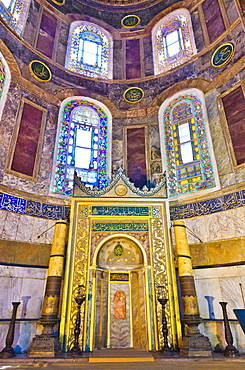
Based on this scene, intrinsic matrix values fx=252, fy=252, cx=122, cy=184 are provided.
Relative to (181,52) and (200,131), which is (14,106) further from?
(181,52)

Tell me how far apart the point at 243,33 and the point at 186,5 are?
371 cm

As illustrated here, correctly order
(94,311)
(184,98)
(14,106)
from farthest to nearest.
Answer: (184,98) < (14,106) < (94,311)

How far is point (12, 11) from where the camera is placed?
8.40 meters

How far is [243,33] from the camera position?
7.16 metres

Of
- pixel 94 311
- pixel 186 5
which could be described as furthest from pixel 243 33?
pixel 94 311

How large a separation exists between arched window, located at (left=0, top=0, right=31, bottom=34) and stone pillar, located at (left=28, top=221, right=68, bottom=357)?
6760 mm

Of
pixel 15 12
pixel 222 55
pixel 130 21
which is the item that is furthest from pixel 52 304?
pixel 130 21

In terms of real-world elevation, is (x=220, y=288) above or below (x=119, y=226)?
below

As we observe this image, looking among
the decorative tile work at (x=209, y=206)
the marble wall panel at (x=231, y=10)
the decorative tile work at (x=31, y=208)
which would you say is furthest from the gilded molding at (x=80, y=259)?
the marble wall panel at (x=231, y=10)

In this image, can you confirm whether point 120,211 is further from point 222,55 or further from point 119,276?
point 222,55

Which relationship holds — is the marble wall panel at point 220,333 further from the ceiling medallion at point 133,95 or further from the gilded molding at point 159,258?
the ceiling medallion at point 133,95

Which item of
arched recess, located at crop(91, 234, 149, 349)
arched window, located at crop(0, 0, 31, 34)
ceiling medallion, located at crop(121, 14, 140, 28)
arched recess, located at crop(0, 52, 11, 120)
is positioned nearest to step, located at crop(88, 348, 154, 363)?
arched recess, located at crop(91, 234, 149, 349)

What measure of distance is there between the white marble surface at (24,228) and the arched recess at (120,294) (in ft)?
4.74

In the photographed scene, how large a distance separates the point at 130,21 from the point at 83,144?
20.8 ft
